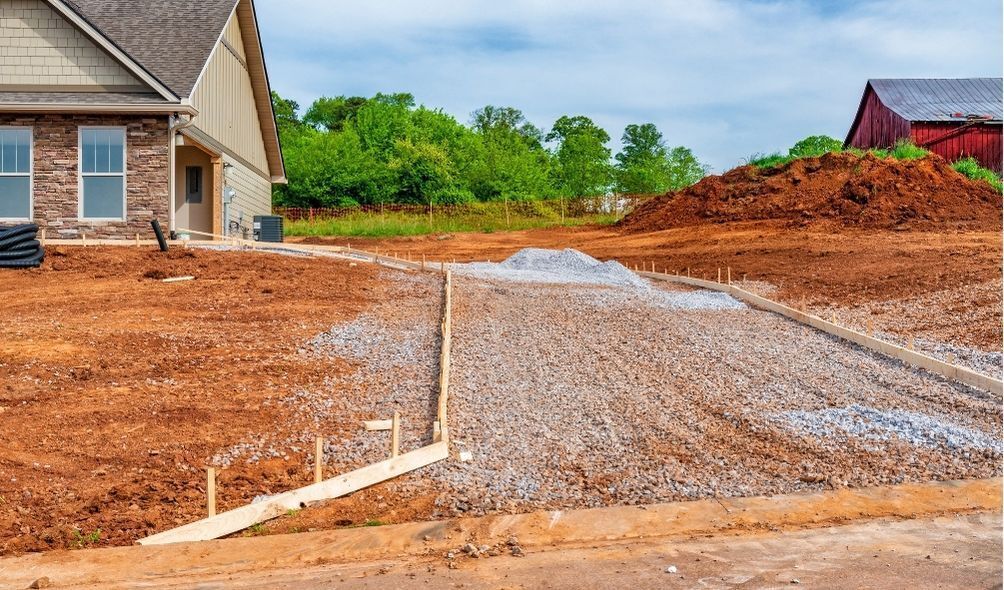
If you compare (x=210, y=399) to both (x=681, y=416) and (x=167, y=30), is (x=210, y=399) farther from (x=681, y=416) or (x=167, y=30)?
(x=167, y=30)

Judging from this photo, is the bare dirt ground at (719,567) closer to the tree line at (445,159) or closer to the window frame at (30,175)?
the window frame at (30,175)

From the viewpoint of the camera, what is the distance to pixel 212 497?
6.69 m

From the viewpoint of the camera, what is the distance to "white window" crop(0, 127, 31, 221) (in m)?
18.3

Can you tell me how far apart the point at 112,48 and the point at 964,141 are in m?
27.7

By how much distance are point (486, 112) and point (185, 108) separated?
162 ft

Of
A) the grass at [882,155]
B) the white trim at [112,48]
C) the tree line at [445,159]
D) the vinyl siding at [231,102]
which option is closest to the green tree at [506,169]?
the tree line at [445,159]

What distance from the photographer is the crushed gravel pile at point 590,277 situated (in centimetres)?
1591

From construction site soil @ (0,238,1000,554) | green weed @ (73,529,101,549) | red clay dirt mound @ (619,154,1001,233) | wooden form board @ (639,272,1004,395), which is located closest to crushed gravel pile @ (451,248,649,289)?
wooden form board @ (639,272,1004,395)

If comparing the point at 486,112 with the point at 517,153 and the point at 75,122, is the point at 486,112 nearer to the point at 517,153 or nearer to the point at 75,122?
the point at 517,153

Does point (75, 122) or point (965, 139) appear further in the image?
point (965, 139)

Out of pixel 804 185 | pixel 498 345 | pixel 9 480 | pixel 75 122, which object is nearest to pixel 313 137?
pixel 804 185

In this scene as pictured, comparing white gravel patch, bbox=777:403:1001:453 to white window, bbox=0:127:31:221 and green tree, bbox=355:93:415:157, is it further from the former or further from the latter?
green tree, bbox=355:93:415:157

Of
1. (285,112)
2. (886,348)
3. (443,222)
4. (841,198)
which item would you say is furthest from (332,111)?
(886,348)

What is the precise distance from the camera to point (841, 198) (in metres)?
27.1
